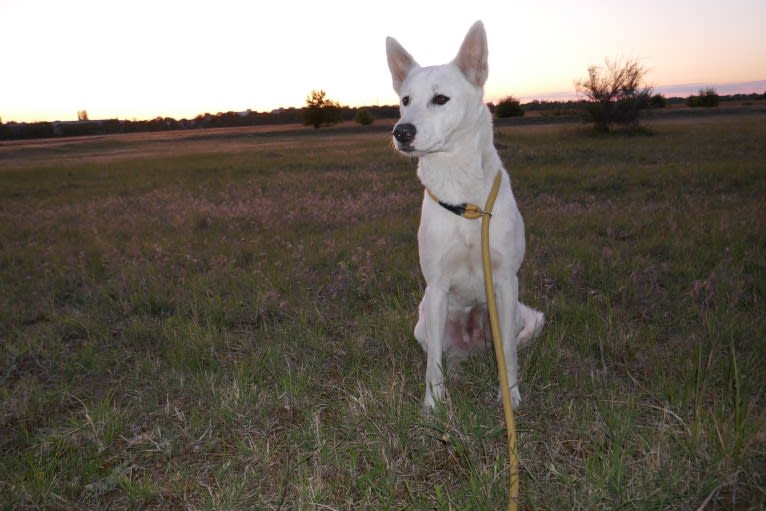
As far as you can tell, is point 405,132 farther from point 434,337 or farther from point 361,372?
point 361,372

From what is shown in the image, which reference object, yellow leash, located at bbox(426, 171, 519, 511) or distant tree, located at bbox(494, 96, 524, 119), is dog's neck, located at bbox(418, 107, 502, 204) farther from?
distant tree, located at bbox(494, 96, 524, 119)

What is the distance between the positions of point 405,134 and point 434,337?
1.36 meters

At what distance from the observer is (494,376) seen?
141 inches

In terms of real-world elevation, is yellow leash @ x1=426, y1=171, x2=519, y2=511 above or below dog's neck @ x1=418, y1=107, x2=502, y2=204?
below

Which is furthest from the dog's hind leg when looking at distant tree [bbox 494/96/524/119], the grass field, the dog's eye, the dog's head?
distant tree [bbox 494/96/524/119]

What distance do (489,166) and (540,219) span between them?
4748 millimetres

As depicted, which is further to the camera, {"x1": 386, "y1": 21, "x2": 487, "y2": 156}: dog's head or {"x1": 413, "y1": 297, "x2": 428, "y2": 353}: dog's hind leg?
{"x1": 413, "y1": 297, "x2": 428, "y2": 353}: dog's hind leg

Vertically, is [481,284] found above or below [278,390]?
above

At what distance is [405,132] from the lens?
304 cm

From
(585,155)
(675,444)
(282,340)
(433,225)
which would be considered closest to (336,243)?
(282,340)

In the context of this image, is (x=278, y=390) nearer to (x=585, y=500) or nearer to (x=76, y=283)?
(x=585, y=500)

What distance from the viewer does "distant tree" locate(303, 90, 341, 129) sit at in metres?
68.1

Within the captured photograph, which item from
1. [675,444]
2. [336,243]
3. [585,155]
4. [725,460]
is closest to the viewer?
[725,460]

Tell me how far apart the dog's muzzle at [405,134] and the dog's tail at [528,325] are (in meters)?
1.64
